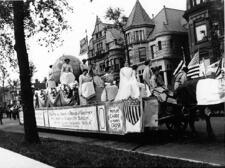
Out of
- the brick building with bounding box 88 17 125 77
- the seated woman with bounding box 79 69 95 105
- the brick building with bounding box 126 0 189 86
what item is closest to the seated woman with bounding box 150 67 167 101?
the seated woman with bounding box 79 69 95 105

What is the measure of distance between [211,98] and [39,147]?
5.50 meters

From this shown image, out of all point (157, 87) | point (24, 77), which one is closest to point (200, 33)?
point (157, 87)

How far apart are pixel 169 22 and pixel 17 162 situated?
42848 millimetres

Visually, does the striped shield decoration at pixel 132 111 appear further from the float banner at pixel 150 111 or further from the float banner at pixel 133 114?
the float banner at pixel 150 111

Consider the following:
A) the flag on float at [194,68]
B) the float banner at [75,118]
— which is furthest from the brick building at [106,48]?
the flag on float at [194,68]

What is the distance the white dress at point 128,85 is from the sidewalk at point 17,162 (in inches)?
136

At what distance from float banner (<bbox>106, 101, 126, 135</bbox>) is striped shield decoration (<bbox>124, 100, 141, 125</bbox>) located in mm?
246

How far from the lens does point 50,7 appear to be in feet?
40.9

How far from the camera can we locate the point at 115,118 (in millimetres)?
10484

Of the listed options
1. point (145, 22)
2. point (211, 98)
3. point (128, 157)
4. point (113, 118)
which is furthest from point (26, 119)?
point (145, 22)

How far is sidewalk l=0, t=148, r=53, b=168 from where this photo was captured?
25.3 feet

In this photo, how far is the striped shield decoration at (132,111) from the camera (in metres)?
9.41

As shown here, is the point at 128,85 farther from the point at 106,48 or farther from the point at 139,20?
the point at 106,48

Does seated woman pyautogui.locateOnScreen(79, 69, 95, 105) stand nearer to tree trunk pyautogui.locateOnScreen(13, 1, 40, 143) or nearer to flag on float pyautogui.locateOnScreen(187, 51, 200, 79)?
tree trunk pyautogui.locateOnScreen(13, 1, 40, 143)
